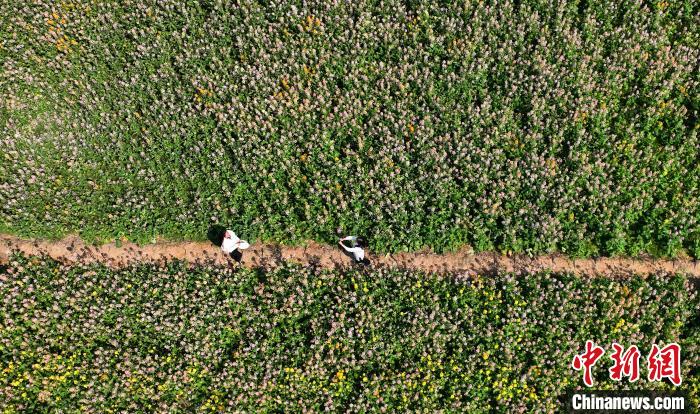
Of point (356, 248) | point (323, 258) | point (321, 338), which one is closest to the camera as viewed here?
point (321, 338)

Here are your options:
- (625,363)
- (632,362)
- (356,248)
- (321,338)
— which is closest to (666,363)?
(632,362)

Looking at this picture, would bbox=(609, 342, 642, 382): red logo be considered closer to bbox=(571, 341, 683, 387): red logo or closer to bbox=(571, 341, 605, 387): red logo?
bbox=(571, 341, 683, 387): red logo

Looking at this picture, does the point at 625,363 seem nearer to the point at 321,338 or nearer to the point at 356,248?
the point at 356,248

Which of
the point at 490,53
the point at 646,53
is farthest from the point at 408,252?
the point at 646,53

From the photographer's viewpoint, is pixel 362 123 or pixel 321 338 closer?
pixel 321 338

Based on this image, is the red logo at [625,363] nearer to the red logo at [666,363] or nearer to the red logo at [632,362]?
the red logo at [632,362]

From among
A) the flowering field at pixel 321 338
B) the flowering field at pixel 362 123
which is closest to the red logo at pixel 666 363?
the flowering field at pixel 321 338

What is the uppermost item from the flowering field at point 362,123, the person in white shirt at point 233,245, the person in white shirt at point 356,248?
the flowering field at point 362,123

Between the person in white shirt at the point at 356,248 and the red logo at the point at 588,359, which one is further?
the person in white shirt at the point at 356,248
